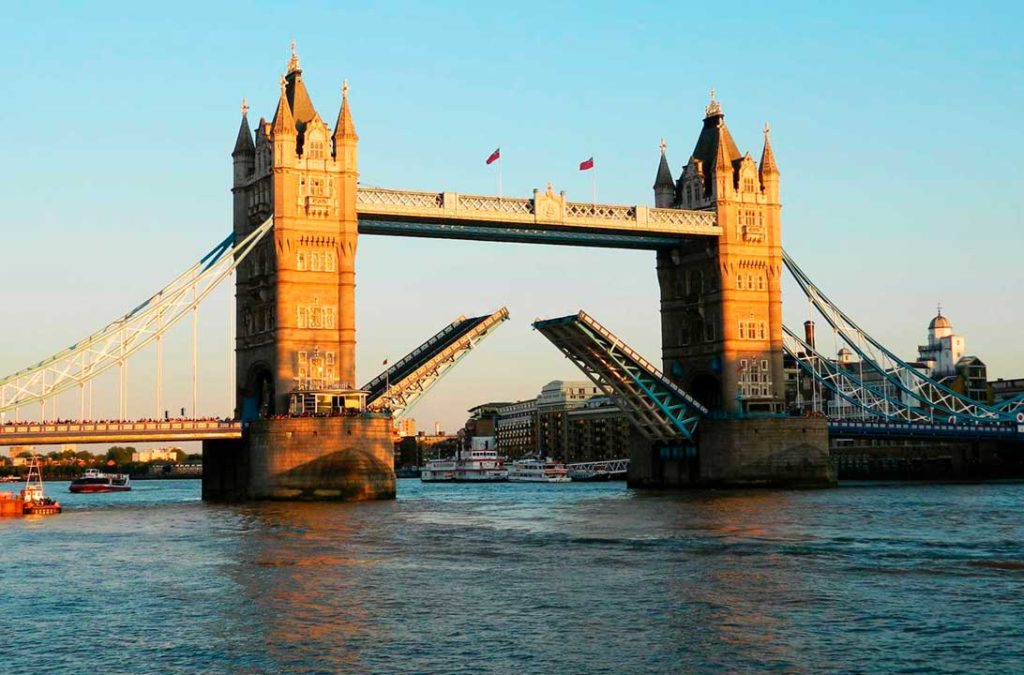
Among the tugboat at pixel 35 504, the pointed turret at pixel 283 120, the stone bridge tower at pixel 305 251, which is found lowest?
the tugboat at pixel 35 504

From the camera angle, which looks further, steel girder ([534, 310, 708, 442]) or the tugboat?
steel girder ([534, 310, 708, 442])

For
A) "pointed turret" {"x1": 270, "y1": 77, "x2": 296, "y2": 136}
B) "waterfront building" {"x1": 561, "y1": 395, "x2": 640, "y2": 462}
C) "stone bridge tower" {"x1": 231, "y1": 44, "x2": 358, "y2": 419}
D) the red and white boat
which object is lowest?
the red and white boat

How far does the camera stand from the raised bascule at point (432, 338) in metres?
74.9

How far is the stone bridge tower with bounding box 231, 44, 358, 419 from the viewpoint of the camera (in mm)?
77000

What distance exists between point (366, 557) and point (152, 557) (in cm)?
749

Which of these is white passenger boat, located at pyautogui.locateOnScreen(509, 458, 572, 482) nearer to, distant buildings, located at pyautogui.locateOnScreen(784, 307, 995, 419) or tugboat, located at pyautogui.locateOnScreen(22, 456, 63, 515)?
distant buildings, located at pyautogui.locateOnScreen(784, 307, 995, 419)

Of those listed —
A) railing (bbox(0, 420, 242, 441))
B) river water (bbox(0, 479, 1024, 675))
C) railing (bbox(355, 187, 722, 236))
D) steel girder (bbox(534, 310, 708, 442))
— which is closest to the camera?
river water (bbox(0, 479, 1024, 675))

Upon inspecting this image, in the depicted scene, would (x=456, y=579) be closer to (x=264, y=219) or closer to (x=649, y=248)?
(x=264, y=219)

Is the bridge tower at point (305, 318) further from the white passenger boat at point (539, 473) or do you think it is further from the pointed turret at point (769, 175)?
the white passenger boat at point (539, 473)

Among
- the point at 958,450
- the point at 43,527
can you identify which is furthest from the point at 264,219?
the point at 958,450

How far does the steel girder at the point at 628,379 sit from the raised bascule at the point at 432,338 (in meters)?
0.14

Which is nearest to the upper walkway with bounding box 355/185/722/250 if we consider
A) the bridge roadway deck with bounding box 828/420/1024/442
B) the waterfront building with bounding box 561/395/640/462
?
the bridge roadway deck with bounding box 828/420/1024/442

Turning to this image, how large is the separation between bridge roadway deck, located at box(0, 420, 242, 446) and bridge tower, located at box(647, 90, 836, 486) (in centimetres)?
3145

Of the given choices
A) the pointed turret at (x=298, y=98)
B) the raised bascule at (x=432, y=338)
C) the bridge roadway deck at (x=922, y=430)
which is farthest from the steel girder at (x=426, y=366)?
the bridge roadway deck at (x=922, y=430)
